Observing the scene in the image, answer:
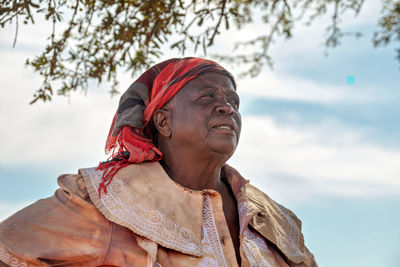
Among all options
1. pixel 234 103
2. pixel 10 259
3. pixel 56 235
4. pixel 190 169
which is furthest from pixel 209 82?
pixel 10 259

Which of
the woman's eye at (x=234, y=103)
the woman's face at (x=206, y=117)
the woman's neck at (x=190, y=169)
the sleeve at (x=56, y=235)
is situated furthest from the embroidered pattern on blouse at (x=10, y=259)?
the woman's eye at (x=234, y=103)

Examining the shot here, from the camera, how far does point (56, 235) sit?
3.50 meters

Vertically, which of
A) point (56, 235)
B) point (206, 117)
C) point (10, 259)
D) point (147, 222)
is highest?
point (206, 117)

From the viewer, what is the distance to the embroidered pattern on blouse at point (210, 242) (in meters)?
3.62

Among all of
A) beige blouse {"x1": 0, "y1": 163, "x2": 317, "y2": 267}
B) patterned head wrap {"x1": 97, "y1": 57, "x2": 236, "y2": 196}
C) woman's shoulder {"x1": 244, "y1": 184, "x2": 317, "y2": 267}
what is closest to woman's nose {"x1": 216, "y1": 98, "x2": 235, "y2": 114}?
patterned head wrap {"x1": 97, "y1": 57, "x2": 236, "y2": 196}

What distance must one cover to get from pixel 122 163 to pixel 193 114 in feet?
1.88

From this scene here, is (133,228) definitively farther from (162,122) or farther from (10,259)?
(162,122)

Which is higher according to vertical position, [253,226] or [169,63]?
[169,63]

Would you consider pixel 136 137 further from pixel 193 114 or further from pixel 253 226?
pixel 253 226

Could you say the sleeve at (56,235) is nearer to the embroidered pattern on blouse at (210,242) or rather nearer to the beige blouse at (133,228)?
the beige blouse at (133,228)

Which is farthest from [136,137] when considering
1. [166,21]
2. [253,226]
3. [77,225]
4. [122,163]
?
[166,21]

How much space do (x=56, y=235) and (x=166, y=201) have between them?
0.70 meters

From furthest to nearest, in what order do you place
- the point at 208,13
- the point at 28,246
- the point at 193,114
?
the point at 208,13
the point at 193,114
the point at 28,246

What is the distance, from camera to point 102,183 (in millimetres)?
3719
